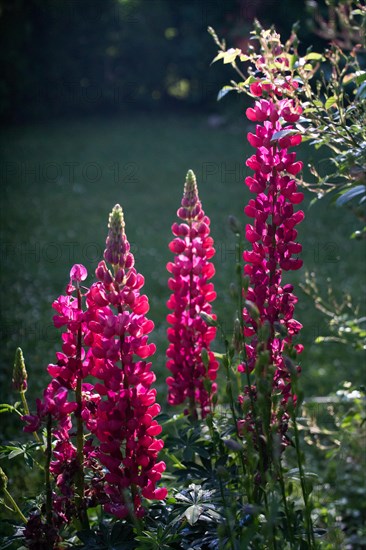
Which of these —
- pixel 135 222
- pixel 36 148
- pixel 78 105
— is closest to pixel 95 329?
pixel 135 222

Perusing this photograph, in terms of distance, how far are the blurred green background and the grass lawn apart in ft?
0.07

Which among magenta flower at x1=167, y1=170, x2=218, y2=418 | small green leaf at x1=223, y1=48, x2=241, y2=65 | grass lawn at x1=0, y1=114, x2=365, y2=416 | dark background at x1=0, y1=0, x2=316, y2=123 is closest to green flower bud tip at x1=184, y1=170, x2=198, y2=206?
magenta flower at x1=167, y1=170, x2=218, y2=418

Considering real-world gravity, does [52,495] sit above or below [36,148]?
below

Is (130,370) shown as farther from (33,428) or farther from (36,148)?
(36,148)

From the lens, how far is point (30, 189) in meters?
9.97

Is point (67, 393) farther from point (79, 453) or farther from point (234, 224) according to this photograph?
point (234, 224)

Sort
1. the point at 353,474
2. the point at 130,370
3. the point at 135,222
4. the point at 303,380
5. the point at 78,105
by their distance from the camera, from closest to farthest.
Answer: the point at 130,370 → the point at 353,474 → the point at 303,380 → the point at 135,222 → the point at 78,105

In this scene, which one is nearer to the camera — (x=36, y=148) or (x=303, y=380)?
(x=303, y=380)

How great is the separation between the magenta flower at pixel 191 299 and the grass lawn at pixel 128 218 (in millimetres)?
545

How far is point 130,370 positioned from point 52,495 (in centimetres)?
36

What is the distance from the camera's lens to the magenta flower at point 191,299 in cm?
205

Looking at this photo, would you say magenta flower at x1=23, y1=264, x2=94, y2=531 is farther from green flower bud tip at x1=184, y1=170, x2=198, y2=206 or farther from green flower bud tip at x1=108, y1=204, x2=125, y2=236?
green flower bud tip at x1=184, y1=170, x2=198, y2=206

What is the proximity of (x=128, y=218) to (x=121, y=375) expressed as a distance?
274 inches

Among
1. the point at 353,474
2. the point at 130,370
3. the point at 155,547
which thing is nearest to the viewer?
the point at 155,547
